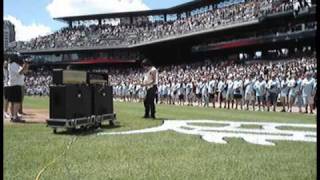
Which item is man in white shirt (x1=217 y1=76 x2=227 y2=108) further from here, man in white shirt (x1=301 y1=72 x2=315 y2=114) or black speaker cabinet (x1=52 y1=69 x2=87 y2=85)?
black speaker cabinet (x1=52 y1=69 x2=87 y2=85)

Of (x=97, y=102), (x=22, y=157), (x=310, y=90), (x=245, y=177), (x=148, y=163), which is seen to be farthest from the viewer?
(x=310, y=90)

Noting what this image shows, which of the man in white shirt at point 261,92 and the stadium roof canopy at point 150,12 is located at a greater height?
the stadium roof canopy at point 150,12

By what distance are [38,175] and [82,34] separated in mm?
87186

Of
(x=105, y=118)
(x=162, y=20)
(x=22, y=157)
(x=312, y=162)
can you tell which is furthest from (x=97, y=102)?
(x=162, y=20)

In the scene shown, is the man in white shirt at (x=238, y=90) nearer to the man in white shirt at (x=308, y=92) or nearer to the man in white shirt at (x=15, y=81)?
the man in white shirt at (x=308, y=92)

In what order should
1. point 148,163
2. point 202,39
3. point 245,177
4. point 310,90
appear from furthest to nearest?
point 202,39 → point 310,90 → point 148,163 → point 245,177

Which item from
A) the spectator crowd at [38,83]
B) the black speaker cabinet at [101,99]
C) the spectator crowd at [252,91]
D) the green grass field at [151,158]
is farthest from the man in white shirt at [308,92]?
the spectator crowd at [38,83]

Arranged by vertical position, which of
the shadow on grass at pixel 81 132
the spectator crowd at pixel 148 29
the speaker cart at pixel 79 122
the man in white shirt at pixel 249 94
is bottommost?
the shadow on grass at pixel 81 132

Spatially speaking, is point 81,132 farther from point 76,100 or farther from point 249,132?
point 249,132

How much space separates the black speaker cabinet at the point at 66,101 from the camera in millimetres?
11945

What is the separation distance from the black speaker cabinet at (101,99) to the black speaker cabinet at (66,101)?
33.3 inches

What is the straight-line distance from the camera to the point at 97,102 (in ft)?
44.5

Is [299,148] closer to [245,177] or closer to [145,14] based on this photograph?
[245,177]

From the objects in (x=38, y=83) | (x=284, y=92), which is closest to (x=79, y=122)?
(x=284, y=92)
